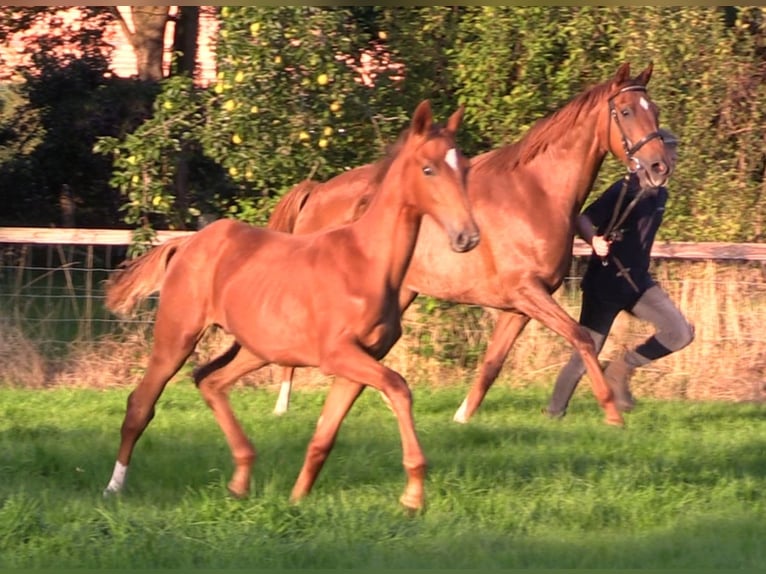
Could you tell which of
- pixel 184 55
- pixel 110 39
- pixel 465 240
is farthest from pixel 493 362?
pixel 110 39

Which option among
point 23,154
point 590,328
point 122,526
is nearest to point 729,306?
point 590,328

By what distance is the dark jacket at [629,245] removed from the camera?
8.41m

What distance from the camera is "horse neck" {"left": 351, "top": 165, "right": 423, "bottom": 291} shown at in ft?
19.3

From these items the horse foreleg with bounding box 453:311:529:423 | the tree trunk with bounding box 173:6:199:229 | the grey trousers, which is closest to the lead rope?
the grey trousers

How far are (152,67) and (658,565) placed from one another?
10.1 m

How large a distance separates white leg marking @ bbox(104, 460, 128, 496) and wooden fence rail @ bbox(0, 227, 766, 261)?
15.9 feet

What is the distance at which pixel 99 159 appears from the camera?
14.8 metres

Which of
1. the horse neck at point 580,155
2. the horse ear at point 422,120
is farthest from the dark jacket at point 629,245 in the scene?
the horse ear at point 422,120

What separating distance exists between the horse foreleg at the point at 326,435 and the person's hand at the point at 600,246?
288 centimetres

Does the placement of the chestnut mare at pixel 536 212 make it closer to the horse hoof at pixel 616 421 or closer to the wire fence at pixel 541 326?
the horse hoof at pixel 616 421

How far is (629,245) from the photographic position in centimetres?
843

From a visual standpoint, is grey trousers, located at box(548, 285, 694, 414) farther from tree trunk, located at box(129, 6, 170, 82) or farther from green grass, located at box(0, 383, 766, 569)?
tree trunk, located at box(129, 6, 170, 82)

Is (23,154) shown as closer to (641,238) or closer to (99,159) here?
(99,159)

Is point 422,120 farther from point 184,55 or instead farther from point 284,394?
point 184,55
